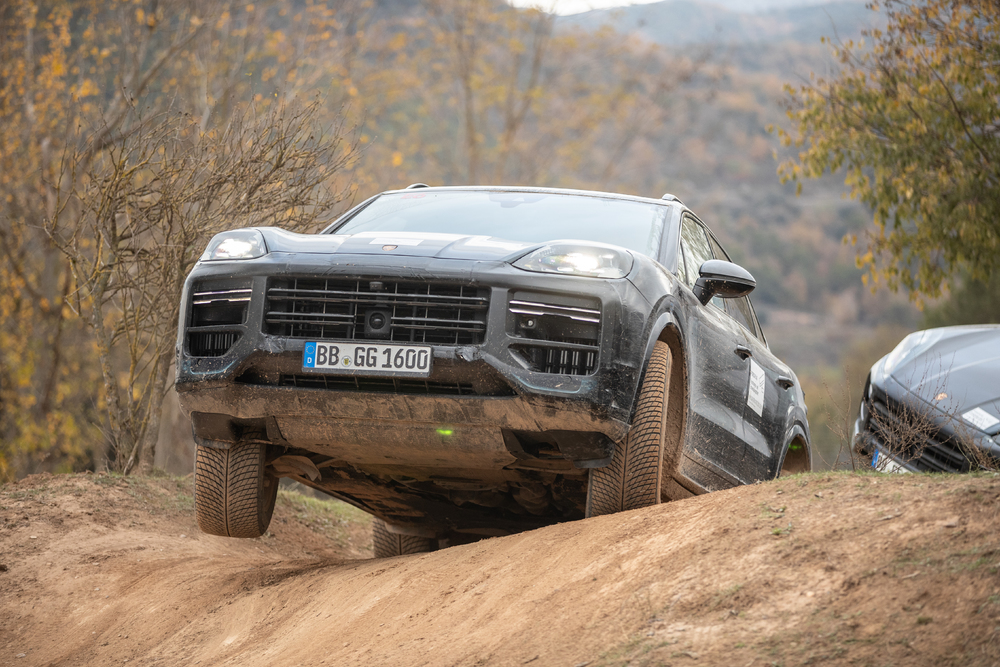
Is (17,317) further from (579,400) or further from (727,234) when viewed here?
(727,234)

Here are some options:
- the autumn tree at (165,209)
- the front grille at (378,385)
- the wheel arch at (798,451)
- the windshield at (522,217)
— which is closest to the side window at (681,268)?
the windshield at (522,217)

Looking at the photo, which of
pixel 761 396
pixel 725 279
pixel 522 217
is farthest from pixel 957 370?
pixel 522 217

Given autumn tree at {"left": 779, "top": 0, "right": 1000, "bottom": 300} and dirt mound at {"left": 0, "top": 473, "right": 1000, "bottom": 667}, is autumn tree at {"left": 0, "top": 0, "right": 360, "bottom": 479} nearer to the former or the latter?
autumn tree at {"left": 779, "top": 0, "right": 1000, "bottom": 300}

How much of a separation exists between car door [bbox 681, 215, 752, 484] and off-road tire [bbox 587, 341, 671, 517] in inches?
20.3

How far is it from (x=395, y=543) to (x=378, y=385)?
8.71ft

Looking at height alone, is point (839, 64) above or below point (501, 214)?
above

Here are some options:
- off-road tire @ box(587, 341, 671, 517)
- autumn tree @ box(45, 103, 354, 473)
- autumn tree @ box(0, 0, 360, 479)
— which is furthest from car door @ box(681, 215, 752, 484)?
autumn tree @ box(0, 0, 360, 479)

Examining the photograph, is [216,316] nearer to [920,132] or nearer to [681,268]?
[681,268]

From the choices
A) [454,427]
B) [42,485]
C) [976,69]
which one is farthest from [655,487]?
[976,69]

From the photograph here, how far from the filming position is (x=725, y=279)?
4941 mm

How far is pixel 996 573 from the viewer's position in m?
2.76

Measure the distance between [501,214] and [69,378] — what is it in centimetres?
2060

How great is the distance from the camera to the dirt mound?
276 centimetres

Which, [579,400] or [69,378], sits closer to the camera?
[579,400]
